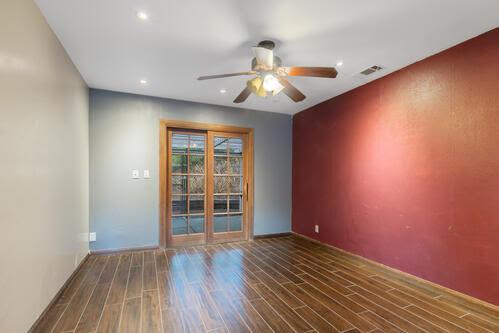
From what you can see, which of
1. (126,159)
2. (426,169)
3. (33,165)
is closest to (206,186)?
(126,159)

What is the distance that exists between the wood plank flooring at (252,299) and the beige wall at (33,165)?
0.39 metres

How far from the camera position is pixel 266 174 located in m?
4.81

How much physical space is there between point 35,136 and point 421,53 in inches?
147

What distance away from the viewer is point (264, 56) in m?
2.12

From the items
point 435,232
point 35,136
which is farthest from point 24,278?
point 435,232

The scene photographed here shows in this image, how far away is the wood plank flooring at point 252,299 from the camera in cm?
198

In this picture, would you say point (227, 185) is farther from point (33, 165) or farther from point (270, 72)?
point (33, 165)

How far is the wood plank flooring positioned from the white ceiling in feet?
8.37

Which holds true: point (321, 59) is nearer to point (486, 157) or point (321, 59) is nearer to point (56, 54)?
point (486, 157)

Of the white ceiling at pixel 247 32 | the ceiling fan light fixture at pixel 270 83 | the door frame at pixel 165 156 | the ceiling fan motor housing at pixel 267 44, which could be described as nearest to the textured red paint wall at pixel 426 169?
the white ceiling at pixel 247 32

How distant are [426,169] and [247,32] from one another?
2421mm

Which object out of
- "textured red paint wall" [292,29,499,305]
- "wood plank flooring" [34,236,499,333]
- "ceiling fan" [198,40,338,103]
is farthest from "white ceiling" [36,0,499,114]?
"wood plank flooring" [34,236,499,333]

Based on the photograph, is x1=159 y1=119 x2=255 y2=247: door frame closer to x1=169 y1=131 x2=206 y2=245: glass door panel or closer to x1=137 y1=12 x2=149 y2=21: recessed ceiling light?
x1=169 y1=131 x2=206 y2=245: glass door panel

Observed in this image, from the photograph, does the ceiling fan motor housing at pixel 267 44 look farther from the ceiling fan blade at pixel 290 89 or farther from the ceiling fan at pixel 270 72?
the ceiling fan blade at pixel 290 89
